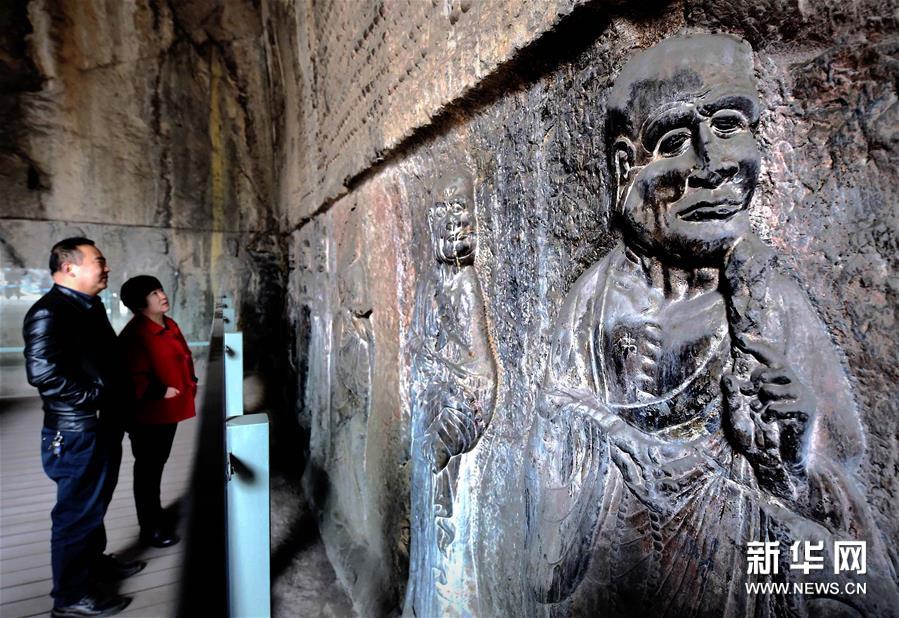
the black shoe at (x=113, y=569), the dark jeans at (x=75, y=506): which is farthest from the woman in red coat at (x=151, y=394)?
the dark jeans at (x=75, y=506)

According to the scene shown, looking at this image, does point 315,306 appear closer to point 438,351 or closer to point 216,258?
point 438,351

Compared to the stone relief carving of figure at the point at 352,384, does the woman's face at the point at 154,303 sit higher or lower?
higher

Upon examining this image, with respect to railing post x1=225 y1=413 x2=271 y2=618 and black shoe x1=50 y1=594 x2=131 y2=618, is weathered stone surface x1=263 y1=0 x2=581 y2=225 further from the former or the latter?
black shoe x1=50 y1=594 x2=131 y2=618

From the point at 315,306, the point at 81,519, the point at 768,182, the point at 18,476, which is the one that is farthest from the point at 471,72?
the point at 18,476

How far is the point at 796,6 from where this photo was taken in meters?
0.92

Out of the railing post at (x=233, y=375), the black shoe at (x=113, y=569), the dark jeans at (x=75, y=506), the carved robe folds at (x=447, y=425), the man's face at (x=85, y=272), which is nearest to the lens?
the carved robe folds at (x=447, y=425)

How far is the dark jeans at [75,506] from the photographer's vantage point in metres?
2.27

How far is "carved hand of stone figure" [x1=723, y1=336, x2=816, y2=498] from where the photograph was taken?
2.73 feet

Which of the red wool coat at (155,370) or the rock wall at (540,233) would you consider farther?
the red wool coat at (155,370)

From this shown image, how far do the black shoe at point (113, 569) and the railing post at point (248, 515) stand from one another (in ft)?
4.75

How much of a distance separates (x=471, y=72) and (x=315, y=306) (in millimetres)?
3235

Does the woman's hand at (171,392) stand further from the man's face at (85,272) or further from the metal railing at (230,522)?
the metal railing at (230,522)

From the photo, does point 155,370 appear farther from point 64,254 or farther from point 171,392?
point 64,254

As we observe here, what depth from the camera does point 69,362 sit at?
2.23 meters
